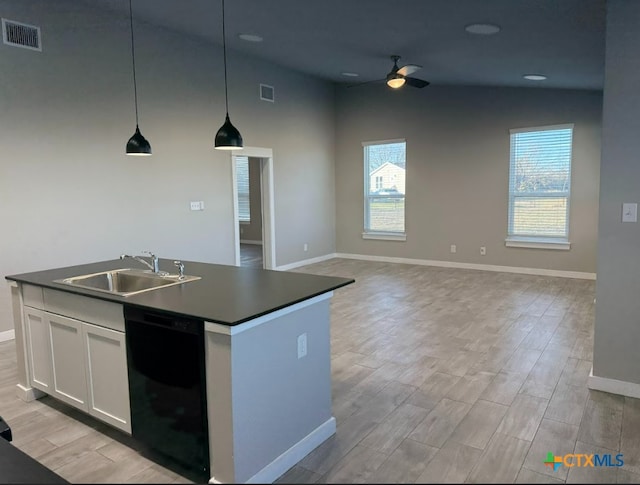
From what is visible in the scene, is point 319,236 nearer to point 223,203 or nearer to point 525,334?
point 223,203

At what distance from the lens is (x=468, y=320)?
15.9ft

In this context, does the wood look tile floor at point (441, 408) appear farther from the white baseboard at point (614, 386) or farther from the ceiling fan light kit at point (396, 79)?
the ceiling fan light kit at point (396, 79)

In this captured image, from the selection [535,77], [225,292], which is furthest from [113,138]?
[535,77]

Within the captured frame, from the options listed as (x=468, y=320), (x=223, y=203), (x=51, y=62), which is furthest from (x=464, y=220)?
(x=51, y=62)

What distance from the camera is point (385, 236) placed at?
8.62 m

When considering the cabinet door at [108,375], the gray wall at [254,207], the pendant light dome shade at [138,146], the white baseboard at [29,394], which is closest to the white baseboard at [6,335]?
the white baseboard at [29,394]

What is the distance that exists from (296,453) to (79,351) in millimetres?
1388

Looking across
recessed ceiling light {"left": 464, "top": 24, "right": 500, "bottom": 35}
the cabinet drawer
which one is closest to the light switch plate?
recessed ceiling light {"left": 464, "top": 24, "right": 500, "bottom": 35}

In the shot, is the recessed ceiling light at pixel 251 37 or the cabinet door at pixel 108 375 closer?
the cabinet door at pixel 108 375

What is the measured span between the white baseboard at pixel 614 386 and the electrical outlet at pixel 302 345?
210cm

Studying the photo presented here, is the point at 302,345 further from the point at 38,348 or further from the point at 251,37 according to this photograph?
the point at 251,37

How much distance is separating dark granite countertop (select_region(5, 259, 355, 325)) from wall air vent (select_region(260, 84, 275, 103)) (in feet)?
15.7

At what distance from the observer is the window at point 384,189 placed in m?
8.41

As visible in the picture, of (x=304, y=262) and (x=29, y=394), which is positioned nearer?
(x=29, y=394)
